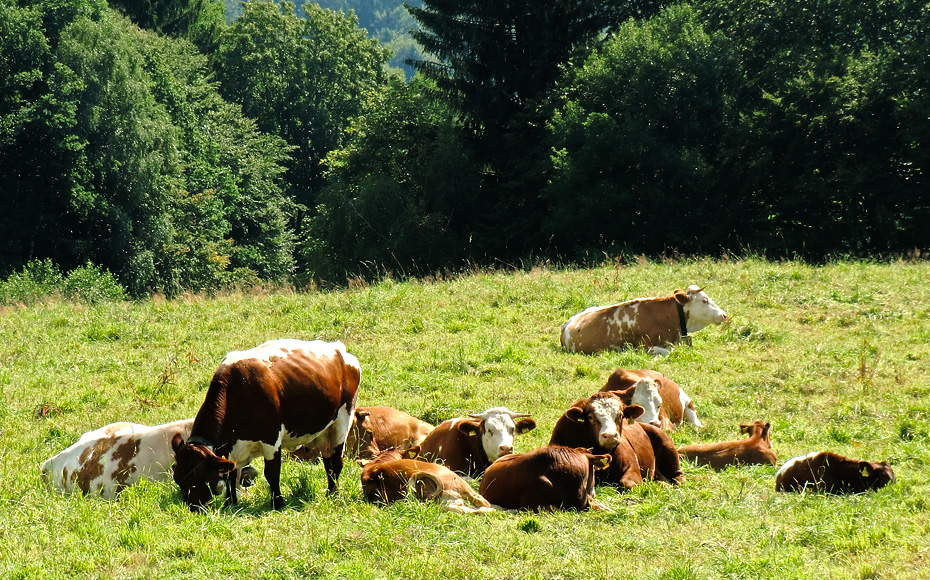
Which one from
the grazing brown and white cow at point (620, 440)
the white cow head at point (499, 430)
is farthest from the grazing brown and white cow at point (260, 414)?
the grazing brown and white cow at point (620, 440)

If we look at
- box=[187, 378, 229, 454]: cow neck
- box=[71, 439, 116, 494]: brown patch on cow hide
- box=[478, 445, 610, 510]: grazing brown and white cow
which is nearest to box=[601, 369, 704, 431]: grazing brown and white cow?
box=[478, 445, 610, 510]: grazing brown and white cow

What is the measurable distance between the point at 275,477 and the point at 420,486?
3.86 feet

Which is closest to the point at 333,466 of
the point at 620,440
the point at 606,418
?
the point at 606,418

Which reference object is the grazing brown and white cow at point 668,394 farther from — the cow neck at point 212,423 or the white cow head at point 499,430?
the cow neck at point 212,423

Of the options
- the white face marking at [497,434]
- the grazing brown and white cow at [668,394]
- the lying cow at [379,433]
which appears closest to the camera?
the white face marking at [497,434]

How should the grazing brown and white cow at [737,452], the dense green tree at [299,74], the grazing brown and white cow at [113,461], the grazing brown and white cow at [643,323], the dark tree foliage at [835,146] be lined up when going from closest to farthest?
the grazing brown and white cow at [113,461] < the grazing brown and white cow at [737,452] < the grazing brown and white cow at [643,323] < the dark tree foliage at [835,146] < the dense green tree at [299,74]

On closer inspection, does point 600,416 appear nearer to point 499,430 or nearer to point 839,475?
point 499,430

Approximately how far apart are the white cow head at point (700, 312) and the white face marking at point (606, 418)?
715cm

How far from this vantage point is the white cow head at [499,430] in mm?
8828

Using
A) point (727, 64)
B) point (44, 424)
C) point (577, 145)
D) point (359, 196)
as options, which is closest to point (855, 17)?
point (727, 64)

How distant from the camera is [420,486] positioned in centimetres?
732

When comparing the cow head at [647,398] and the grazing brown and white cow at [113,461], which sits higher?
the cow head at [647,398]

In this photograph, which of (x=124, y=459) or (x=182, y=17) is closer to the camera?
(x=124, y=459)

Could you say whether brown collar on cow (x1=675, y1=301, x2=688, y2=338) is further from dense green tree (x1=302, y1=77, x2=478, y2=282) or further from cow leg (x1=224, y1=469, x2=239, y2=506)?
dense green tree (x1=302, y1=77, x2=478, y2=282)
